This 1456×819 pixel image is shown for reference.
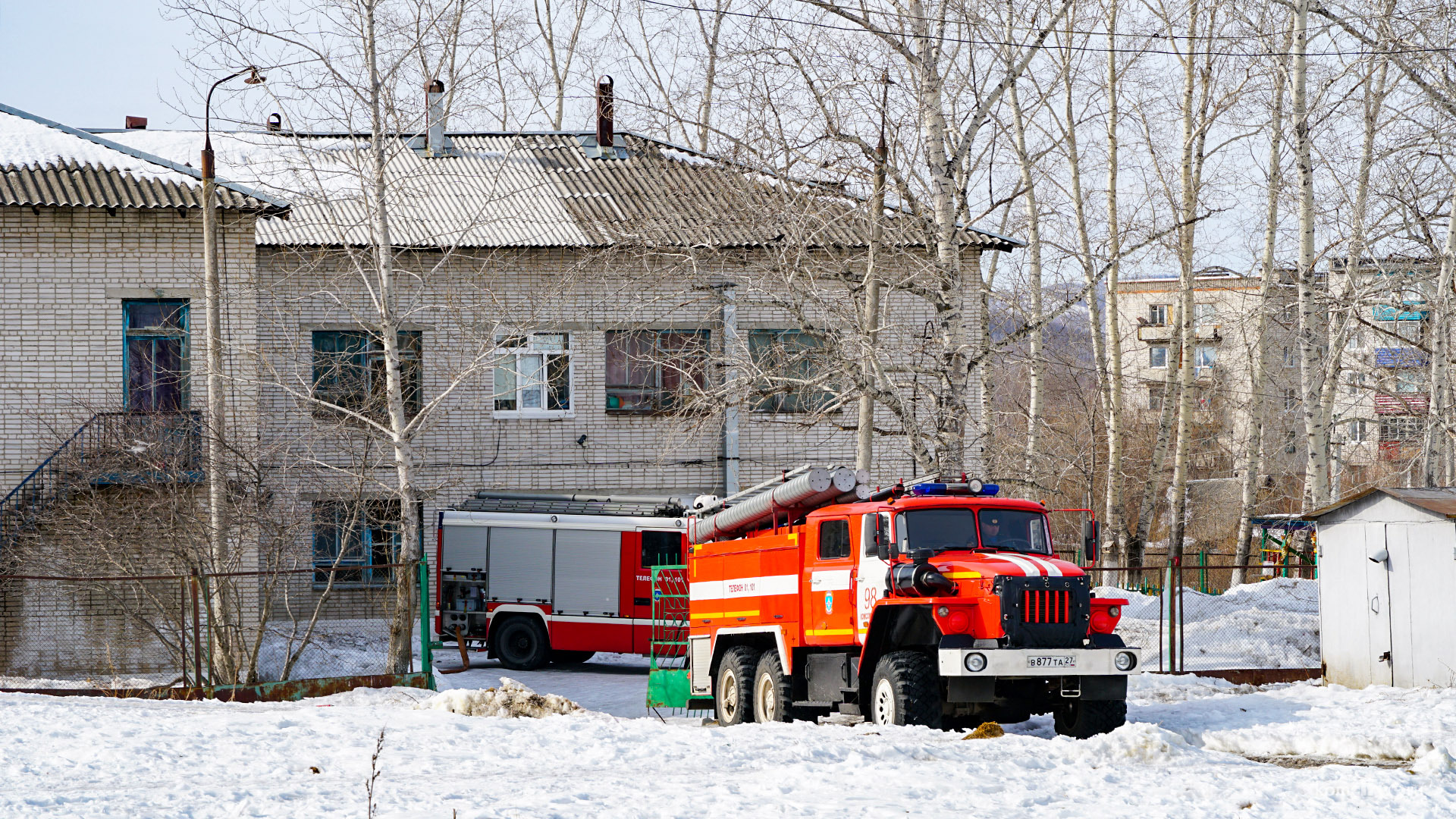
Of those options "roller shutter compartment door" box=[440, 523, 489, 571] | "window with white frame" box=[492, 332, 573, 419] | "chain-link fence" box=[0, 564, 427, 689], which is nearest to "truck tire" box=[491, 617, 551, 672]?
"roller shutter compartment door" box=[440, 523, 489, 571]

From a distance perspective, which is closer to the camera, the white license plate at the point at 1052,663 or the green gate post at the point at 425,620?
the white license plate at the point at 1052,663

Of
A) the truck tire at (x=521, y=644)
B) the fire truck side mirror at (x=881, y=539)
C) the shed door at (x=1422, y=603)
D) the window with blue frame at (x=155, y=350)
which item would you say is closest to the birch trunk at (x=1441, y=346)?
the shed door at (x=1422, y=603)

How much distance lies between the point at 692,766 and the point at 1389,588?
1023 centimetres

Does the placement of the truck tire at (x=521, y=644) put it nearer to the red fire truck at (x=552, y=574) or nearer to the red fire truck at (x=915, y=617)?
the red fire truck at (x=552, y=574)

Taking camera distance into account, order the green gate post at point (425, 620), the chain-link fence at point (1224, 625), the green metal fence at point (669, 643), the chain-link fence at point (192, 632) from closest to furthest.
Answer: the green metal fence at point (669, 643)
the green gate post at point (425, 620)
the chain-link fence at point (192, 632)
the chain-link fence at point (1224, 625)

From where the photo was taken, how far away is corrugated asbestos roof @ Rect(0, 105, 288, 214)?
21156 mm

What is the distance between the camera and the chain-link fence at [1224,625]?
19.0 m

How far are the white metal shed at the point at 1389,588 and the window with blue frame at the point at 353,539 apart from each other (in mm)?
11903

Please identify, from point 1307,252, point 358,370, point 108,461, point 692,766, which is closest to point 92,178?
point 108,461

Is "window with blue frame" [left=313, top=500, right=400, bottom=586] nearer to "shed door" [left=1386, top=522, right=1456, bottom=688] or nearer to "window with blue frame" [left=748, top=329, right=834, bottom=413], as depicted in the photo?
"window with blue frame" [left=748, top=329, right=834, bottom=413]

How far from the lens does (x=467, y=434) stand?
84.1 feet

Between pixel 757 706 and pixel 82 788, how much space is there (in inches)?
271

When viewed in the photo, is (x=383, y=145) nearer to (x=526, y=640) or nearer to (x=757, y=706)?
(x=526, y=640)

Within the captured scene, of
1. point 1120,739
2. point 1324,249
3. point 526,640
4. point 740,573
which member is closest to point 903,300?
point 1324,249
